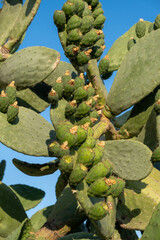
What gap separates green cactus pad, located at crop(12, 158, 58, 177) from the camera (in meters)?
3.07

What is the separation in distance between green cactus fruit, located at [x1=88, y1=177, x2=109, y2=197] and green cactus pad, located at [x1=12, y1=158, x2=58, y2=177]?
40.3 inches

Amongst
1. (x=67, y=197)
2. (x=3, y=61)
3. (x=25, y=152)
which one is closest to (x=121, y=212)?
(x=67, y=197)

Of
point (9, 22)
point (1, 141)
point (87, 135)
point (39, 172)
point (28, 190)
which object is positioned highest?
point (9, 22)

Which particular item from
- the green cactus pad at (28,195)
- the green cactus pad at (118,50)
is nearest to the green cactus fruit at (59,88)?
the green cactus pad at (118,50)

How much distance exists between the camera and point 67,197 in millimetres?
2775

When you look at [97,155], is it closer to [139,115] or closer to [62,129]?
[62,129]

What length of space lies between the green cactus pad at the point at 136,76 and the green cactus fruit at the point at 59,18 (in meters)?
0.57

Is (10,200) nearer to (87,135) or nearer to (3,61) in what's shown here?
(87,135)

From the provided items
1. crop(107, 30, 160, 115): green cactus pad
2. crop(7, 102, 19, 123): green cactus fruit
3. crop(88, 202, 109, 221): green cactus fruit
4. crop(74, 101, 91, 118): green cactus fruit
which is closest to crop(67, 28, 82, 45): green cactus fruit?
crop(107, 30, 160, 115): green cactus pad

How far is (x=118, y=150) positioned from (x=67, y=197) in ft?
1.66

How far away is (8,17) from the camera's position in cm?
324

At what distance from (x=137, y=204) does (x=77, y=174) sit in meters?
1.09

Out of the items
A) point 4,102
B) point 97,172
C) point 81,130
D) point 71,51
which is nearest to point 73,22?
point 71,51

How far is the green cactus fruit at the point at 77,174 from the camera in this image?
2.02m
